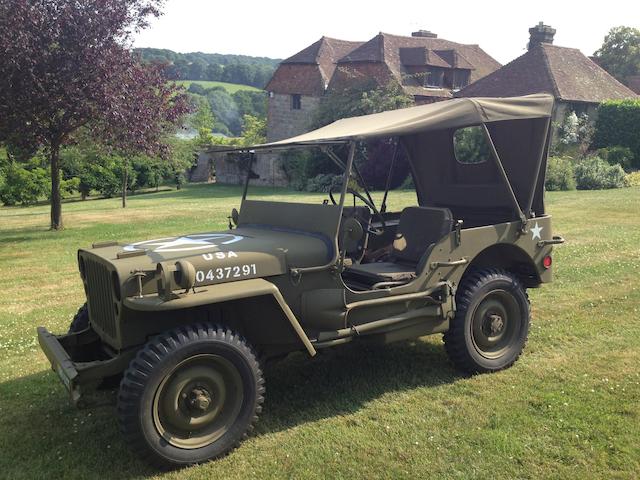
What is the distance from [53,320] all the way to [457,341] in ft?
15.2

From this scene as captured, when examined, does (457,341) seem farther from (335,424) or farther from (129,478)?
(129,478)

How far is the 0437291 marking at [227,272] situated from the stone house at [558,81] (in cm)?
2757

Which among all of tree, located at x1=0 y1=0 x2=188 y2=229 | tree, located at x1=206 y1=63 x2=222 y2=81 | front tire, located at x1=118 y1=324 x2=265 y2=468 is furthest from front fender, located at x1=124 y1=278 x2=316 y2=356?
tree, located at x1=206 y1=63 x2=222 y2=81

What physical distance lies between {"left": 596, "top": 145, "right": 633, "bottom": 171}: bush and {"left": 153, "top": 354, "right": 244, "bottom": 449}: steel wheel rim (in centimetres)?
2647

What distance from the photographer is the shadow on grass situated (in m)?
3.63

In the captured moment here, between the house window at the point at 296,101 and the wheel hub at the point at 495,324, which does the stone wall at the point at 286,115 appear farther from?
the wheel hub at the point at 495,324

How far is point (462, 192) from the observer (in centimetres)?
585

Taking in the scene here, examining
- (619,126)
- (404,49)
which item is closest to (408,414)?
(619,126)

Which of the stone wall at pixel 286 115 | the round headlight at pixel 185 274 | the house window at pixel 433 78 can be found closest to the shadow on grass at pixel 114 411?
the round headlight at pixel 185 274

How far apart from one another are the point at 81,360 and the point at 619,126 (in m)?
29.4

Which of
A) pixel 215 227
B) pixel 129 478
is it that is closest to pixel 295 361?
pixel 129 478

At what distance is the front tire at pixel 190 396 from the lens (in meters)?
3.38

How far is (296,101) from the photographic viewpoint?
132 feet

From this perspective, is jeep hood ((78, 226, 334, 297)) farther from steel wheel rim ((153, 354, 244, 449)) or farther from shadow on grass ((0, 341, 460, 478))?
shadow on grass ((0, 341, 460, 478))
